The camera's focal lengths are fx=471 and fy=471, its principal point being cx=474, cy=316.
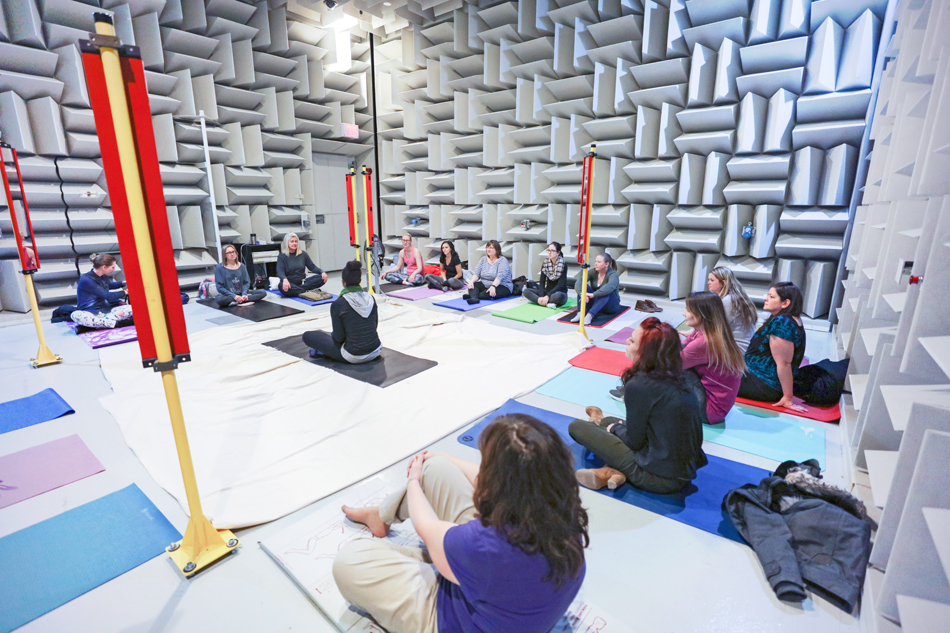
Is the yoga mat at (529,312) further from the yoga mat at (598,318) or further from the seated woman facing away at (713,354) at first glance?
the seated woman facing away at (713,354)

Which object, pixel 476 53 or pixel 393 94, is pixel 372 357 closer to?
pixel 476 53

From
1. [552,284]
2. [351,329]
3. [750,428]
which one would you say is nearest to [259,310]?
[351,329]

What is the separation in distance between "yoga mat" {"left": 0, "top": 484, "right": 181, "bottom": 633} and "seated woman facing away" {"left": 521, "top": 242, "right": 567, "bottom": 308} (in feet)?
15.9

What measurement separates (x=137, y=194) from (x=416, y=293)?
5.57m

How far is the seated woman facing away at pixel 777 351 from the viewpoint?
3.20 m

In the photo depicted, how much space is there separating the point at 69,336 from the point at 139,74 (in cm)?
475

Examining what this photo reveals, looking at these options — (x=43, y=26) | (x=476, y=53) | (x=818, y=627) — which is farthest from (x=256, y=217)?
(x=818, y=627)

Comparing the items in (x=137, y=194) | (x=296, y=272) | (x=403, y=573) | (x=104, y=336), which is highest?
(x=137, y=194)

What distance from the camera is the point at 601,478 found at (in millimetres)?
2396

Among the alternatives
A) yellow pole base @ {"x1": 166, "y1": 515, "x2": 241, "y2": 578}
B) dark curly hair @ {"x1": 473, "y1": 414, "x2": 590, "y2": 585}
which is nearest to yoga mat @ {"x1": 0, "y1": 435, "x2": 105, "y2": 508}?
yellow pole base @ {"x1": 166, "y1": 515, "x2": 241, "y2": 578}

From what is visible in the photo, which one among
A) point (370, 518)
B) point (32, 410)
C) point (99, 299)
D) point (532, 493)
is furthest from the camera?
point (99, 299)

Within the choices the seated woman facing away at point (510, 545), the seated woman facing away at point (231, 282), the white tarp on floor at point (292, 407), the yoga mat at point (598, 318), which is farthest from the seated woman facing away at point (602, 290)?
the seated woman facing away at point (510, 545)

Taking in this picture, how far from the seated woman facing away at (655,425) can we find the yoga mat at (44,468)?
2693 millimetres

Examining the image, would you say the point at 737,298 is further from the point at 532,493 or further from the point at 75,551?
the point at 75,551
